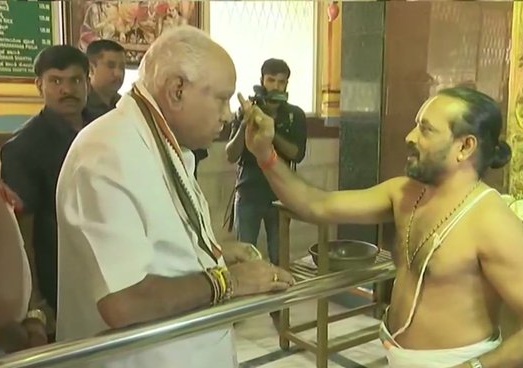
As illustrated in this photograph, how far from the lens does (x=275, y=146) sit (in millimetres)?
926

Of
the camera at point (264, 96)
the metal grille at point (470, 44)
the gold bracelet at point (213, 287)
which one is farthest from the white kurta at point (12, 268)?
the metal grille at point (470, 44)

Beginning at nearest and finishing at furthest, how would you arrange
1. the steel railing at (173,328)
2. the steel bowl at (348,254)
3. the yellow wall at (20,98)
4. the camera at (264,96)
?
the steel railing at (173,328)
the yellow wall at (20,98)
the camera at (264,96)
the steel bowl at (348,254)

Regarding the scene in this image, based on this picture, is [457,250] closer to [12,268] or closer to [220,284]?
[220,284]

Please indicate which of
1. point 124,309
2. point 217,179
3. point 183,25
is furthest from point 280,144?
point 124,309

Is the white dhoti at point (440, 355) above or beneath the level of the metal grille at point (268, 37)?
beneath

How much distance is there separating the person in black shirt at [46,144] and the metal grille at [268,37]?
0.19 metres

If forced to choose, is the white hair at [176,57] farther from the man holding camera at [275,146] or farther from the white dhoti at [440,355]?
the white dhoti at [440,355]

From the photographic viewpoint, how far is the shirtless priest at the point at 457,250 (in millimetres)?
751

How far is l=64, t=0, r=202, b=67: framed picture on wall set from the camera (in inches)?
31.1

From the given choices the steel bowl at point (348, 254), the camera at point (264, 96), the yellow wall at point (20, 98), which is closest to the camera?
the yellow wall at point (20, 98)

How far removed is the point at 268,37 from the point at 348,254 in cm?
39

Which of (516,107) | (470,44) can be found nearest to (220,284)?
(516,107)

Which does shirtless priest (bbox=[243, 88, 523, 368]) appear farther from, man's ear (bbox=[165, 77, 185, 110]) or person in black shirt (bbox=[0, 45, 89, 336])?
person in black shirt (bbox=[0, 45, 89, 336])

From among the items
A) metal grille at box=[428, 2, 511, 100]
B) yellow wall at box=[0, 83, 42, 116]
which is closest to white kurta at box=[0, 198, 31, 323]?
yellow wall at box=[0, 83, 42, 116]
